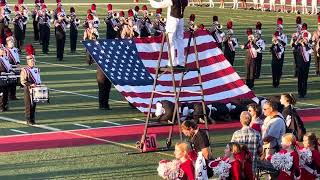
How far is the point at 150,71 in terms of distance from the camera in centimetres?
2044

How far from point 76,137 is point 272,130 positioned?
544 cm

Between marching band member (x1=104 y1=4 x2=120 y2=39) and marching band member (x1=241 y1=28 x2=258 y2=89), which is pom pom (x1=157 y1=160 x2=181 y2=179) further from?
marching band member (x1=104 y1=4 x2=120 y2=39)

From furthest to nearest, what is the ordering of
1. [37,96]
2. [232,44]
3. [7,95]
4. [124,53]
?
[232,44], [124,53], [7,95], [37,96]

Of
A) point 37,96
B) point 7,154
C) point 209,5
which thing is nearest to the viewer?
point 7,154

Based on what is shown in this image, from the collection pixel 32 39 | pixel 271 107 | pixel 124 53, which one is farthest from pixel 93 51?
pixel 32 39

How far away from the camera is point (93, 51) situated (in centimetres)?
2016

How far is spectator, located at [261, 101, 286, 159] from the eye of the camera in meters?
12.4

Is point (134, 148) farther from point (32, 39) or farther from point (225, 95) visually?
point (32, 39)

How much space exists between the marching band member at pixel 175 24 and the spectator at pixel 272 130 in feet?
8.62

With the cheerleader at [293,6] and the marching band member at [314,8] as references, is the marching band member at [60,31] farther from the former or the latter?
the cheerleader at [293,6]

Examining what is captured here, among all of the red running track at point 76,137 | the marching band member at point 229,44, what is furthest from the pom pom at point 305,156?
the marching band member at point 229,44

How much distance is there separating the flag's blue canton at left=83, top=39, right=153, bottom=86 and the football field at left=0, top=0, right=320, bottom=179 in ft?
2.48

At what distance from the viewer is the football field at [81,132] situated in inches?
562

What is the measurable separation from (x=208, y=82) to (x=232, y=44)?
19.0 feet
